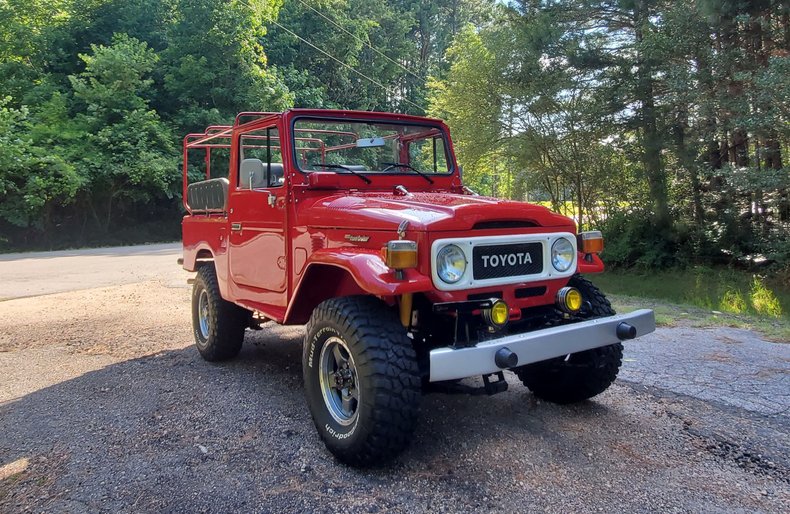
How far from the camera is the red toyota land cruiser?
2941 millimetres

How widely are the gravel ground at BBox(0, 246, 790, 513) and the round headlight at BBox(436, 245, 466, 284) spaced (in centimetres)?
104

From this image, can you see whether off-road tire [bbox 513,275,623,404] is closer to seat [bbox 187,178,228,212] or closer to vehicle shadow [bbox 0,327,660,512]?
vehicle shadow [bbox 0,327,660,512]

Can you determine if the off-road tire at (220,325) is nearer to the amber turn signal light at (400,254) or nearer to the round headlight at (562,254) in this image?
the amber turn signal light at (400,254)

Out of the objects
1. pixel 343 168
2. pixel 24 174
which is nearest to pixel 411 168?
pixel 343 168

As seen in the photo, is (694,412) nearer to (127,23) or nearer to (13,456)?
(13,456)

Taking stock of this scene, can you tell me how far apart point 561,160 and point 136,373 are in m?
10.9

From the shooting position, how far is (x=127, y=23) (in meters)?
23.5

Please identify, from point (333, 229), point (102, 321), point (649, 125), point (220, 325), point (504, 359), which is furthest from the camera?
point (649, 125)

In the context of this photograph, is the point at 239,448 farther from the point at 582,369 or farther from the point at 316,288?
the point at 582,369

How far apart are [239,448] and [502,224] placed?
2.06 metres

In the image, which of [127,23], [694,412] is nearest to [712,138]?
[694,412]

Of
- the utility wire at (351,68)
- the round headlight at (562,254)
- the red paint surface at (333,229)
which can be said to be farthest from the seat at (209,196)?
the utility wire at (351,68)

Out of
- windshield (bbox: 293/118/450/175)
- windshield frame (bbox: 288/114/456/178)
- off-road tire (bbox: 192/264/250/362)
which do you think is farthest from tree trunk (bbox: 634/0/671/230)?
off-road tire (bbox: 192/264/250/362)

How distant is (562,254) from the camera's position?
11.8 ft
